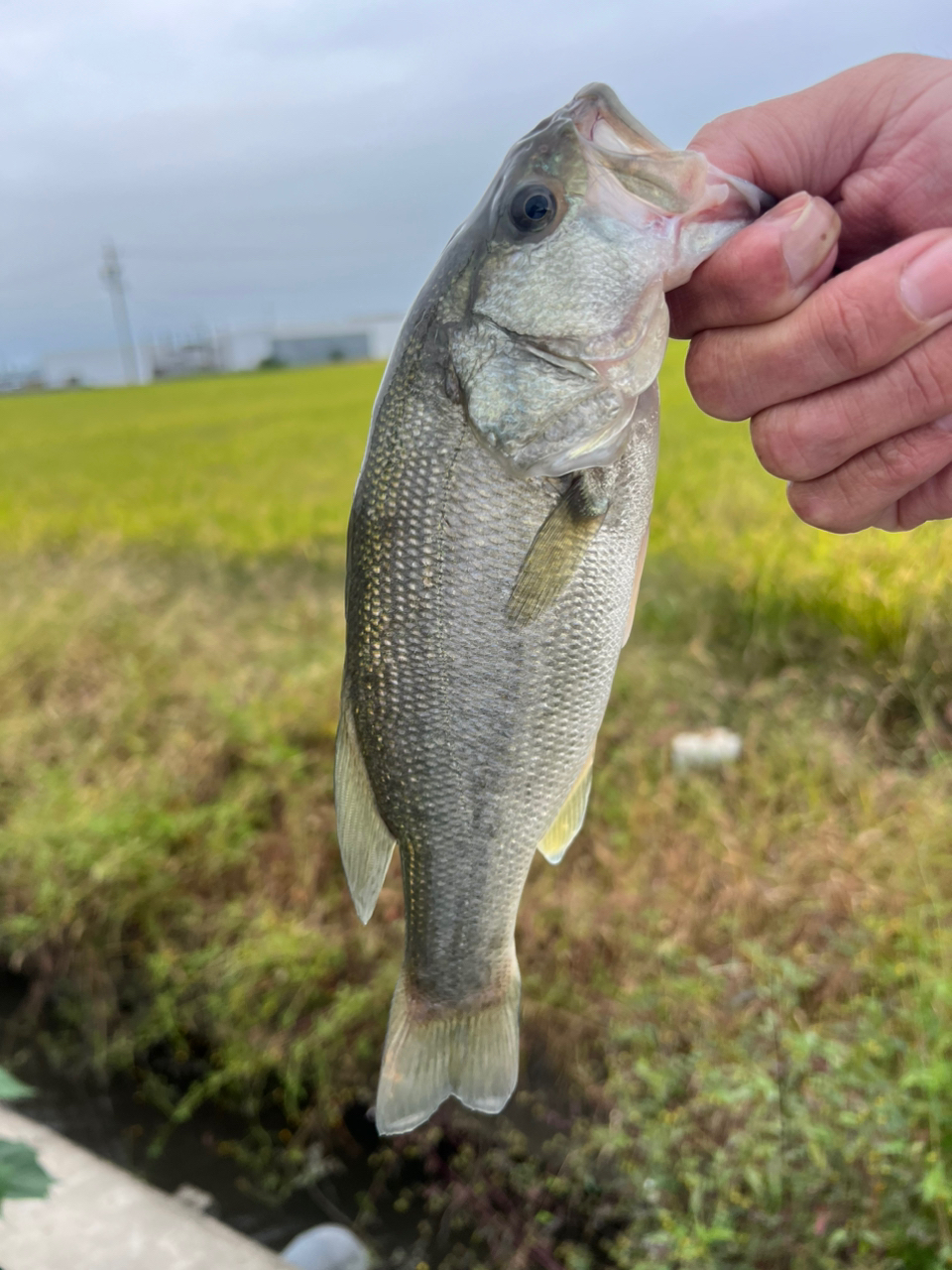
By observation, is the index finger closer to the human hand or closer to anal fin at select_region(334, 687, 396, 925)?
the human hand

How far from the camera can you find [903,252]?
125cm

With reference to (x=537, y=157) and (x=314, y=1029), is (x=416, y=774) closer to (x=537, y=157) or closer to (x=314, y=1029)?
(x=537, y=157)

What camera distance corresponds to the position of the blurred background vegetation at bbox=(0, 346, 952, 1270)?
2.42m

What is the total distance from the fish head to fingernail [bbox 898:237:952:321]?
0.81 feet

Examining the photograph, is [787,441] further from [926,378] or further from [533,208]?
[533,208]

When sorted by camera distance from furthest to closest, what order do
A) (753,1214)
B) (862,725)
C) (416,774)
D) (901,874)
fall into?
1. (862,725)
2. (901,874)
3. (753,1214)
4. (416,774)

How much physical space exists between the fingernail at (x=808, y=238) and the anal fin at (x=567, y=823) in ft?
2.67

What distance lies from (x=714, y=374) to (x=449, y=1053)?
1.18m

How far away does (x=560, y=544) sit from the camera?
4.20 ft

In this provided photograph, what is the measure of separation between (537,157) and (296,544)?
273 inches

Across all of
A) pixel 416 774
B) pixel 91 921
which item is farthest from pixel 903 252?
pixel 91 921

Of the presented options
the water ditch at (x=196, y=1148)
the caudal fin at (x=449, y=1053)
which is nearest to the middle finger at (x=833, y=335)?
the caudal fin at (x=449, y=1053)

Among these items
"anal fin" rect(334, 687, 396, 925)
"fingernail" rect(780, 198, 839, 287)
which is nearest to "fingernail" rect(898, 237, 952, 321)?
"fingernail" rect(780, 198, 839, 287)

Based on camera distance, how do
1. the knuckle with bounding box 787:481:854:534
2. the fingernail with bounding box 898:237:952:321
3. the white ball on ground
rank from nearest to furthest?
the fingernail with bounding box 898:237:952:321 → the knuckle with bounding box 787:481:854:534 → the white ball on ground
